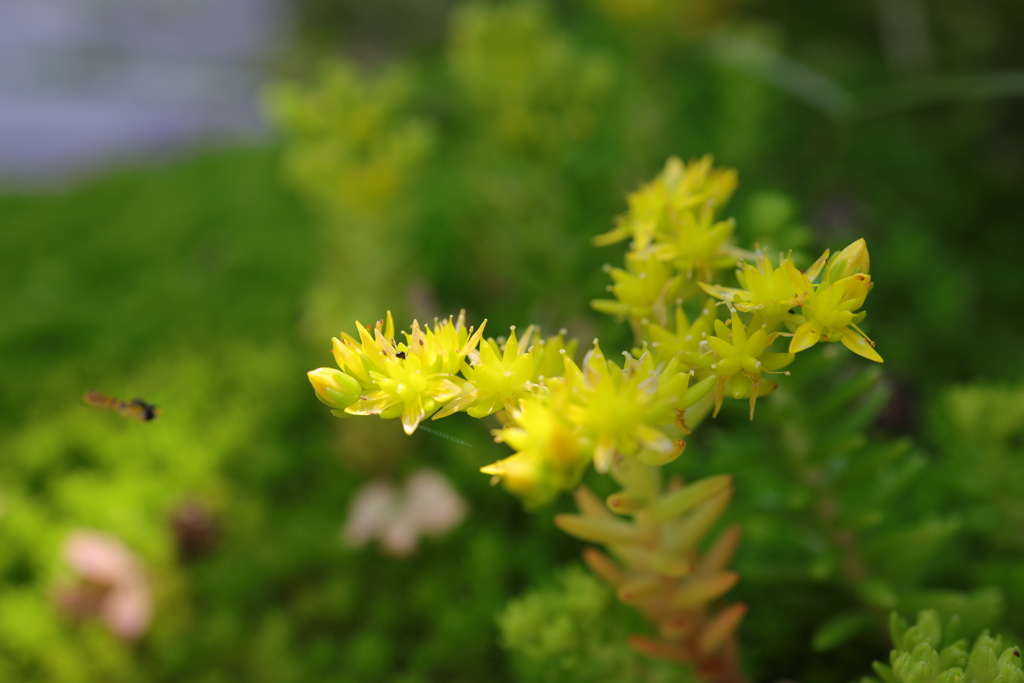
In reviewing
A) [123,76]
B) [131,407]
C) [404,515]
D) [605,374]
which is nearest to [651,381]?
[605,374]

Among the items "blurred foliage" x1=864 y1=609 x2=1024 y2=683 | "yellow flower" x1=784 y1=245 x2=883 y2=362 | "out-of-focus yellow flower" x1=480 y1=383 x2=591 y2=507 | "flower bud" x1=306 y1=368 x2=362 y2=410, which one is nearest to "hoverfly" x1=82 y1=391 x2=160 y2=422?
"flower bud" x1=306 y1=368 x2=362 y2=410

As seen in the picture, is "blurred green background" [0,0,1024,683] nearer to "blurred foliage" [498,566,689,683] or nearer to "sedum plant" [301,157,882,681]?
"blurred foliage" [498,566,689,683]

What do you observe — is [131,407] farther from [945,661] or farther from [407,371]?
[945,661]

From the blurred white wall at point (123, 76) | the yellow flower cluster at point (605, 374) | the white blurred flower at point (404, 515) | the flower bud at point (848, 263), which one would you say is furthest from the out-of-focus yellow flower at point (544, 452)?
the blurred white wall at point (123, 76)

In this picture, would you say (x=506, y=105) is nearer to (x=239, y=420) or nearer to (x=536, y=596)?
(x=239, y=420)

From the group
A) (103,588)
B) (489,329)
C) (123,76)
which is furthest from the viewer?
(123,76)
